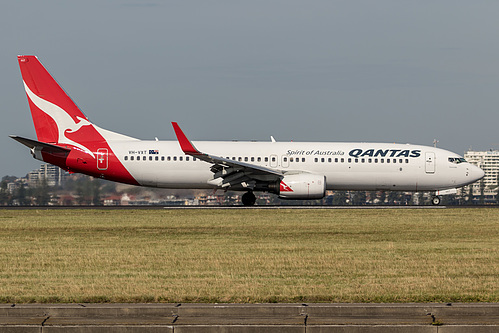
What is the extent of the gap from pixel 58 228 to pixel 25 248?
6.44 meters

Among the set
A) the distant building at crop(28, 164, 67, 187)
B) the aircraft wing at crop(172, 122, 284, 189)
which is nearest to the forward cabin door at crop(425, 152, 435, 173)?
the aircraft wing at crop(172, 122, 284, 189)

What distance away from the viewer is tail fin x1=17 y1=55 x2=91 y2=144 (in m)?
38.3

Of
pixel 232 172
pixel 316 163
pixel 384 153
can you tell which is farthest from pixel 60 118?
pixel 384 153

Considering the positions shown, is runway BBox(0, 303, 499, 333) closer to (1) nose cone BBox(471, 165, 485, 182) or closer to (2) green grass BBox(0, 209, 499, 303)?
(2) green grass BBox(0, 209, 499, 303)

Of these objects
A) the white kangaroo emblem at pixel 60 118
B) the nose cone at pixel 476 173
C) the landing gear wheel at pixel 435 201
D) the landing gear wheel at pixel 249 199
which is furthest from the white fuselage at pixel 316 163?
the white kangaroo emblem at pixel 60 118

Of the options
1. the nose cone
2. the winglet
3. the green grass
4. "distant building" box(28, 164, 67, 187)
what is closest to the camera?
the green grass

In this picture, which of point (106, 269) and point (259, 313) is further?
point (106, 269)

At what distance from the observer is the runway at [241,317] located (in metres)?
9.49

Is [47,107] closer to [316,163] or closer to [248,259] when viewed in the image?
[316,163]

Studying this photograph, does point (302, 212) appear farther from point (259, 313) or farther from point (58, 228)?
point (259, 313)

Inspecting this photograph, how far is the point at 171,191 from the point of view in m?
41.7

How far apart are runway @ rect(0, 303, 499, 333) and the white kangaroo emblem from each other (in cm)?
2861

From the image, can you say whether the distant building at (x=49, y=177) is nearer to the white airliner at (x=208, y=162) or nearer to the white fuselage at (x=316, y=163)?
the white airliner at (x=208, y=162)

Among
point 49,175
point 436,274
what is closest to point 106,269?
point 436,274
